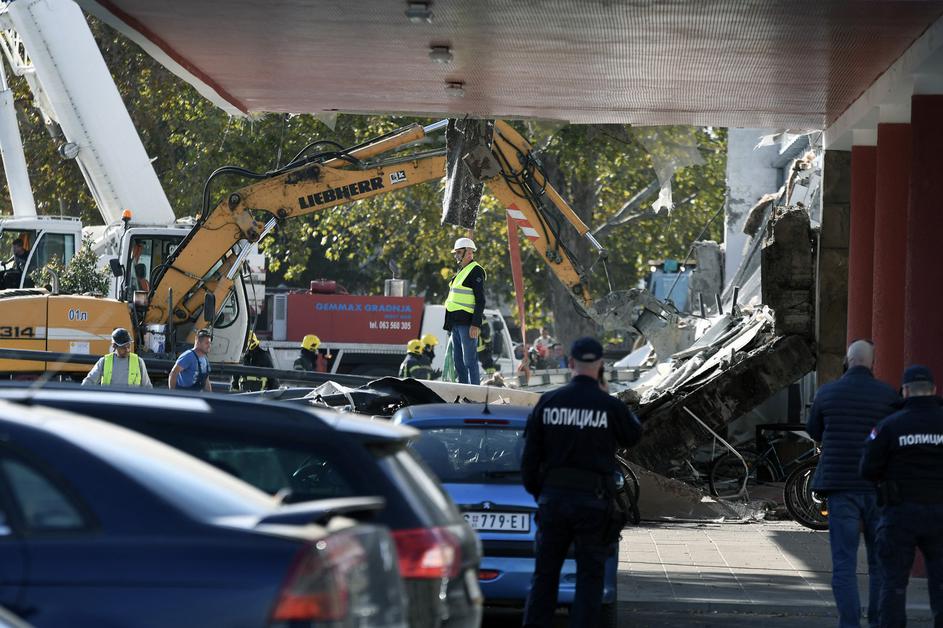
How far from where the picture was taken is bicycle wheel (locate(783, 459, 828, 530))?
16.5 metres

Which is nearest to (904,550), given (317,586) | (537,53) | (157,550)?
(317,586)

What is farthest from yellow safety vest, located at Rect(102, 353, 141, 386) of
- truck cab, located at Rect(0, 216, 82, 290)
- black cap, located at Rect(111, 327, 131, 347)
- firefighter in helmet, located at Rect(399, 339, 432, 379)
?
truck cab, located at Rect(0, 216, 82, 290)

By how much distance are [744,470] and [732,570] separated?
5.36 metres

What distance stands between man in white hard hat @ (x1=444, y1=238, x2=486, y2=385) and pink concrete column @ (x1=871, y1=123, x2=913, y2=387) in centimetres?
514

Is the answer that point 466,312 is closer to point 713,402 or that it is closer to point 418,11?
point 713,402

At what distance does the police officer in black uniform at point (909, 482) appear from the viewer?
887 cm

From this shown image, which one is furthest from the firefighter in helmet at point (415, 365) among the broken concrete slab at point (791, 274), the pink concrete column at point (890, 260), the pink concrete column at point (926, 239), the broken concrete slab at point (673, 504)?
the pink concrete column at point (926, 239)

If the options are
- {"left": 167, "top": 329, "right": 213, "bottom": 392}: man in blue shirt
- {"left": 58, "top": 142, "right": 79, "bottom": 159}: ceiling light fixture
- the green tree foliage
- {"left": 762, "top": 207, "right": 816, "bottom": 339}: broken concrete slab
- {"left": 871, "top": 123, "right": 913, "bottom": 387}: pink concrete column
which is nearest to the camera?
{"left": 871, "top": 123, "right": 913, "bottom": 387}: pink concrete column

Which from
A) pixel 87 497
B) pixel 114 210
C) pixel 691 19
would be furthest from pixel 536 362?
pixel 87 497

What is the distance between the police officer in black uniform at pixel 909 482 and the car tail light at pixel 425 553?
3850mm

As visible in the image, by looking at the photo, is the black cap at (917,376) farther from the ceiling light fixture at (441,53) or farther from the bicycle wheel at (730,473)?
the bicycle wheel at (730,473)

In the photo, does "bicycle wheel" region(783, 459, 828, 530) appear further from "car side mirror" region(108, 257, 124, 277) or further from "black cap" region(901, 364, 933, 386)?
"car side mirror" region(108, 257, 124, 277)

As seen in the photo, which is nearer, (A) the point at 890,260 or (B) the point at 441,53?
(B) the point at 441,53

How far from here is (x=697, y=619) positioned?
11.2m
